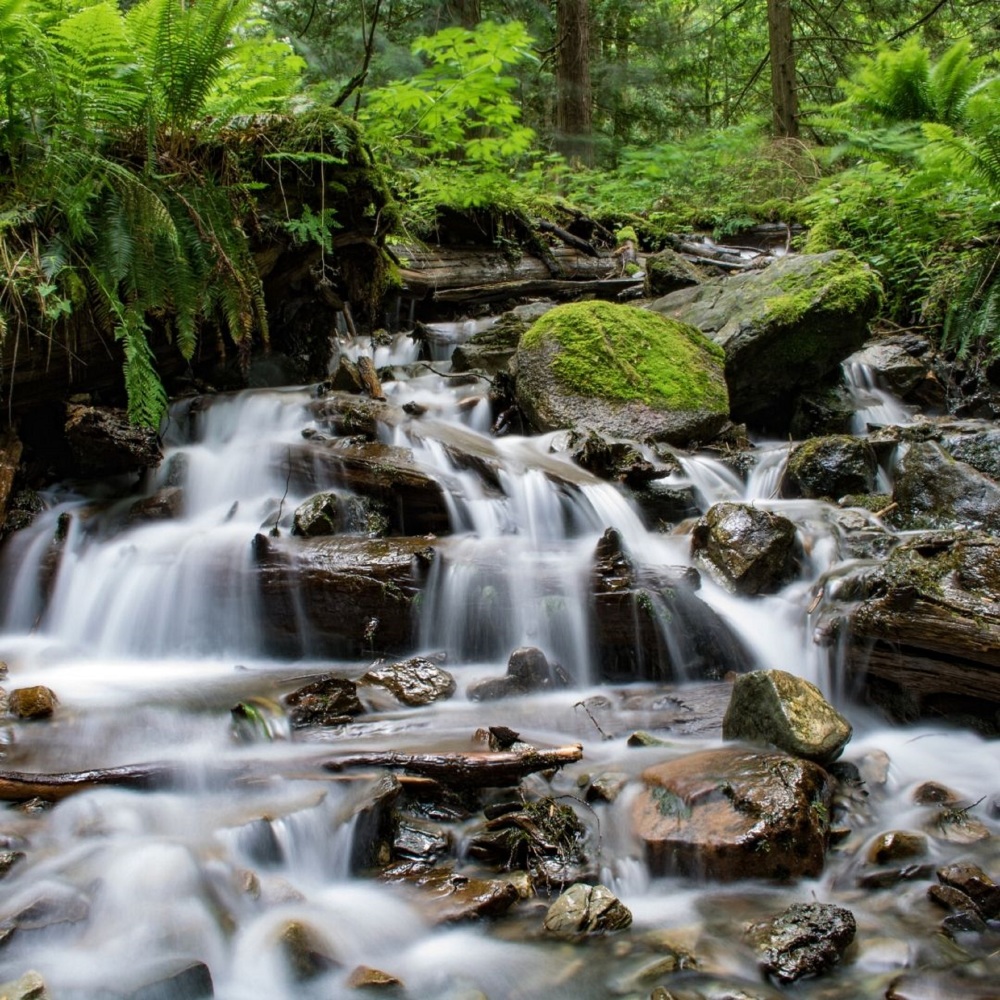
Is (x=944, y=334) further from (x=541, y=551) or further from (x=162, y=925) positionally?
(x=162, y=925)

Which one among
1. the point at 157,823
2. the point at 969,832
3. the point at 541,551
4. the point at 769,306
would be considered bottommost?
the point at 969,832

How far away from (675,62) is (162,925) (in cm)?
1895

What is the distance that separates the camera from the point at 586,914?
8.45 feet

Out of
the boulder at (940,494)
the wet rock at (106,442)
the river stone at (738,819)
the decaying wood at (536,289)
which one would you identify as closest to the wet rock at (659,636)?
the river stone at (738,819)

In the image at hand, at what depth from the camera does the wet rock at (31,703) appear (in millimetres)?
3705

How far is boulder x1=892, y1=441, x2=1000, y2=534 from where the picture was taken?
214 inches

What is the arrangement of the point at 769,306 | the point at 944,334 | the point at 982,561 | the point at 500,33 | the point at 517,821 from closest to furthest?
the point at 517,821 < the point at 982,561 < the point at 500,33 < the point at 769,306 < the point at 944,334

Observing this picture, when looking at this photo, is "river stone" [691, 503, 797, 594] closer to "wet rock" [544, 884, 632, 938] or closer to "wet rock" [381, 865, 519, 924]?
"wet rock" [544, 884, 632, 938]

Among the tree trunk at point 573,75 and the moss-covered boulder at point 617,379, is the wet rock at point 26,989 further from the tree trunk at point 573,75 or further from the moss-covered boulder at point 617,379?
the tree trunk at point 573,75

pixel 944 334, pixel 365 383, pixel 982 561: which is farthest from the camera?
pixel 944 334

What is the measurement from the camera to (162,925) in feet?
8.29

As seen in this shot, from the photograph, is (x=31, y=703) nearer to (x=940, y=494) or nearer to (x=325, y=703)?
(x=325, y=703)

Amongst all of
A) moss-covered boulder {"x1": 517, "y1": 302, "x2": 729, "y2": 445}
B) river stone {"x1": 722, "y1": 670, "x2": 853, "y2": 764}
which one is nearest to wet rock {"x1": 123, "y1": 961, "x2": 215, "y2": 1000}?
river stone {"x1": 722, "y1": 670, "x2": 853, "y2": 764}

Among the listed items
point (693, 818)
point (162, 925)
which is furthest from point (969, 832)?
point (162, 925)
